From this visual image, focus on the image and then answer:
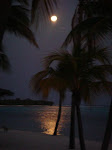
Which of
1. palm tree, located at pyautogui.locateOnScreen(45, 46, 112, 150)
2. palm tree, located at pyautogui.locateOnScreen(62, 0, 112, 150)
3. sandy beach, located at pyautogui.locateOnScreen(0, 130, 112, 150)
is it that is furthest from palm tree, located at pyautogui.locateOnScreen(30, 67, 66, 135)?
sandy beach, located at pyautogui.locateOnScreen(0, 130, 112, 150)

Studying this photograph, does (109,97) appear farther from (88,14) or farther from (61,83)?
(88,14)

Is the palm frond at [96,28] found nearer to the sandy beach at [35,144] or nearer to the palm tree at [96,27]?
the palm tree at [96,27]

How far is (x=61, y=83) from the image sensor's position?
4871mm

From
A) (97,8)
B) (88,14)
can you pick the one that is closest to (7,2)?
(97,8)

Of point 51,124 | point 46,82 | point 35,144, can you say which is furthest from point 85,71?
point 51,124

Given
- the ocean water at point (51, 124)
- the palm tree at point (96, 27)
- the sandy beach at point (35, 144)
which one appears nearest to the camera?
the palm tree at point (96, 27)

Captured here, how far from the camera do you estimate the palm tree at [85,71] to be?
16.6ft

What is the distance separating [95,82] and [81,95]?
48 cm

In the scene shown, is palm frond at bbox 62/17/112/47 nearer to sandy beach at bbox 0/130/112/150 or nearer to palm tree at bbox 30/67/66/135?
palm tree at bbox 30/67/66/135

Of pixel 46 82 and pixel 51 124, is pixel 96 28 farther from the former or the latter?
pixel 51 124

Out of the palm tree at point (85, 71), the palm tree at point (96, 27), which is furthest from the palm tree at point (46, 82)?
the palm tree at point (96, 27)

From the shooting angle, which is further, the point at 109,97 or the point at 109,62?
the point at 109,62

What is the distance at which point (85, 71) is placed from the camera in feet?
17.5

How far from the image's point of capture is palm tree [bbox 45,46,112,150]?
16.6 feet
